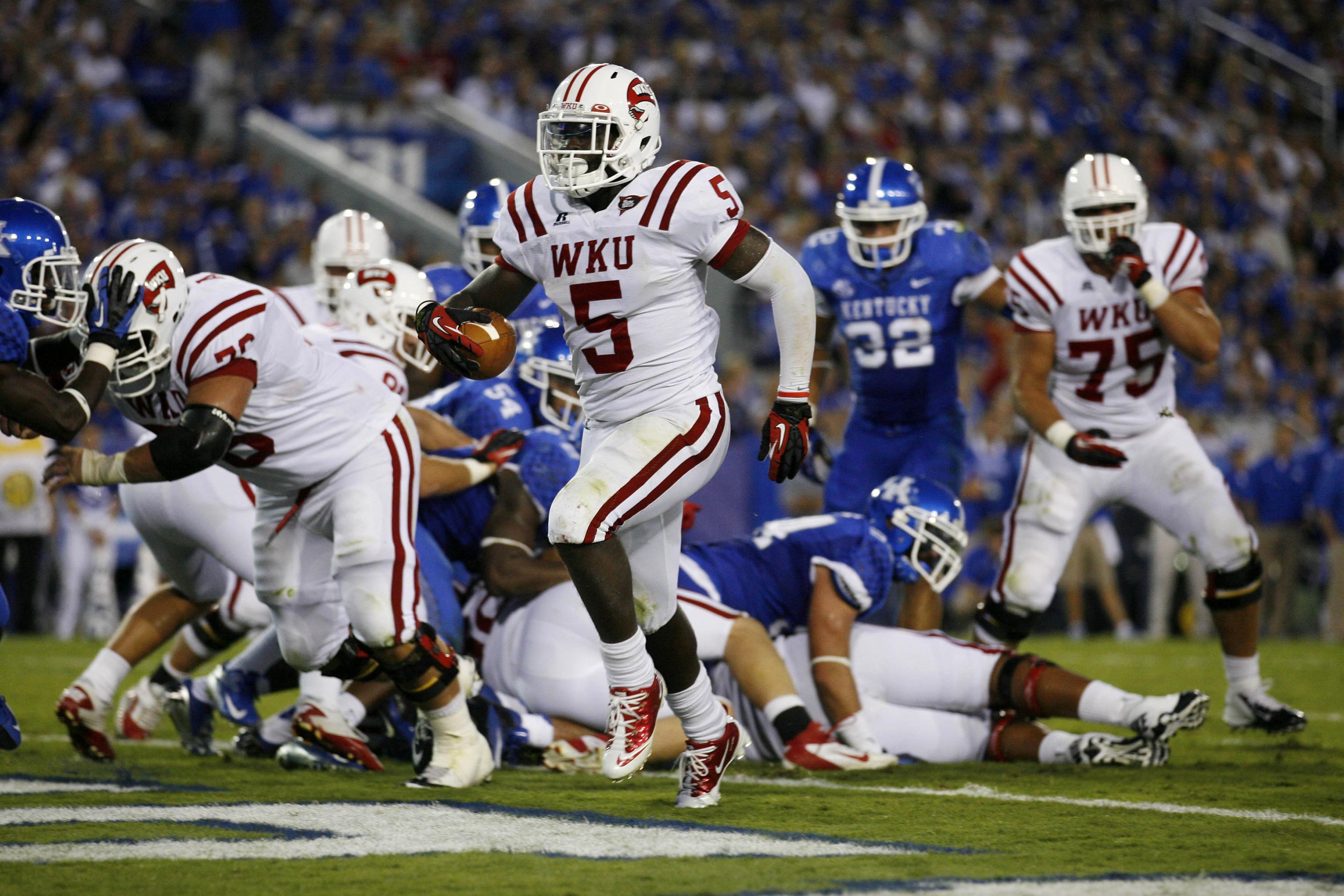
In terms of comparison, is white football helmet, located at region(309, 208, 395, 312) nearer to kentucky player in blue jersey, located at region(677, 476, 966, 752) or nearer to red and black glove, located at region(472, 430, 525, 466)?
red and black glove, located at region(472, 430, 525, 466)

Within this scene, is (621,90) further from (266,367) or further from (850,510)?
(850,510)

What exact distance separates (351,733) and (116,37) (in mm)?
11003

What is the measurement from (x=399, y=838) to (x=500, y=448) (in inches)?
72.1

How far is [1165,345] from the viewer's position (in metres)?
5.70

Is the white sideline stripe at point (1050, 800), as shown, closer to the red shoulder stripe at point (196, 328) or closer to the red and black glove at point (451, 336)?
the red and black glove at point (451, 336)

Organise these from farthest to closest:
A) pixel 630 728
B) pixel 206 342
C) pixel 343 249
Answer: pixel 343 249 → pixel 206 342 → pixel 630 728

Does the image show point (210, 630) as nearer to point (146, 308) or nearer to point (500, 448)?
point (500, 448)

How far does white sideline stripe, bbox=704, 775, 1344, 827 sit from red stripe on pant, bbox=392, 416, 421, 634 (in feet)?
3.22

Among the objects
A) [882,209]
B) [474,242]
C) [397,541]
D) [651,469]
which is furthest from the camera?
[474,242]

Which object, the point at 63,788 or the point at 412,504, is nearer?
the point at 63,788

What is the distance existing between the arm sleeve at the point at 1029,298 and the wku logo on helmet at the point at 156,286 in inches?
119

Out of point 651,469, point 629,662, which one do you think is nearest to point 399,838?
point 629,662

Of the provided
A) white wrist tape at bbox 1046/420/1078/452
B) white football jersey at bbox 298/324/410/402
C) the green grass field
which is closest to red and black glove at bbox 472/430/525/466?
white football jersey at bbox 298/324/410/402

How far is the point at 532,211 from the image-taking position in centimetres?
392
